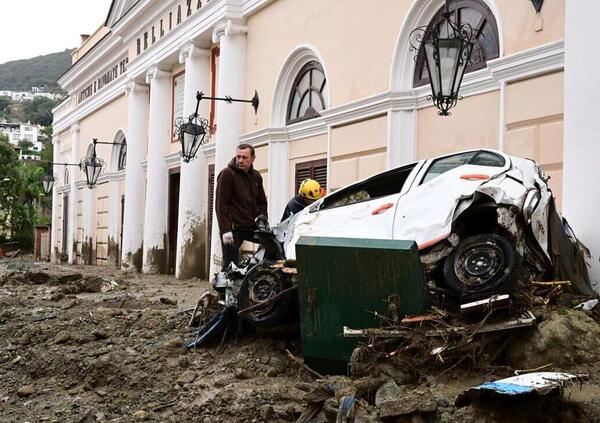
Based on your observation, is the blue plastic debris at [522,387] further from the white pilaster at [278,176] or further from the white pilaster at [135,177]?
the white pilaster at [135,177]

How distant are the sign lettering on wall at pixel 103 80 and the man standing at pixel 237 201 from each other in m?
16.9

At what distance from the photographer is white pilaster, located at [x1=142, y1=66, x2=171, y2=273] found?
20734 millimetres

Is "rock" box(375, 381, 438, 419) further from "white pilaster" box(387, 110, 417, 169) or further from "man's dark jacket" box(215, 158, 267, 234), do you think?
"white pilaster" box(387, 110, 417, 169)

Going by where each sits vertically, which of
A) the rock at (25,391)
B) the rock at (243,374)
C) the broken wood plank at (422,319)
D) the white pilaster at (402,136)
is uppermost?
the white pilaster at (402,136)

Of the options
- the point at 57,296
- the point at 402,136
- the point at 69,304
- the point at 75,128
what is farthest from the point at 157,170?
the point at 75,128

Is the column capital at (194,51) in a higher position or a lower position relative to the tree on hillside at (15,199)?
higher

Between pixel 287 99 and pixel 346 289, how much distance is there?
30.3 ft

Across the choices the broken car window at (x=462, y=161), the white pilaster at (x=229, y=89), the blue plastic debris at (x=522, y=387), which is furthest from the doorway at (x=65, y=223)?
the blue plastic debris at (x=522, y=387)

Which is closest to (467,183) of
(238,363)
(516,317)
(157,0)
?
(516,317)

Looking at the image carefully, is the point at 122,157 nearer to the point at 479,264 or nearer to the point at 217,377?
the point at 217,377

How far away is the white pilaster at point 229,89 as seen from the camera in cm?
1577

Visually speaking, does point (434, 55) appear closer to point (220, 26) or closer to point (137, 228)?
point (220, 26)

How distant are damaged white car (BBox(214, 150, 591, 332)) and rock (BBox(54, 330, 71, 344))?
89.6 inches

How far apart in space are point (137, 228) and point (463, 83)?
1509cm
